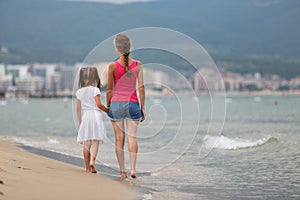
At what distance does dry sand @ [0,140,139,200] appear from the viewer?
753 centimetres

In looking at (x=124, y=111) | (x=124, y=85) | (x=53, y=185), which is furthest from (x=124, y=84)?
(x=53, y=185)

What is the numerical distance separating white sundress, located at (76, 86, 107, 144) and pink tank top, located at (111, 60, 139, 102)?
0.64 m

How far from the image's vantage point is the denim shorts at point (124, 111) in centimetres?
928

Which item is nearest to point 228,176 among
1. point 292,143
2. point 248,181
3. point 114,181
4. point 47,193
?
point 248,181

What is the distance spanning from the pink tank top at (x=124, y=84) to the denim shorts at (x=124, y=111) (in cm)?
6

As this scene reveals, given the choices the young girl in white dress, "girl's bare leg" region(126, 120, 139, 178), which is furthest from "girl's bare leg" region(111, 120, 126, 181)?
the young girl in white dress

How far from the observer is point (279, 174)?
1107cm

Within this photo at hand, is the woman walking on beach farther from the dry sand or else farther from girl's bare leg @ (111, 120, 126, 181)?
the dry sand

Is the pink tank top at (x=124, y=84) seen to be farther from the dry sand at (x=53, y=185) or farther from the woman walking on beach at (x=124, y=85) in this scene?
the dry sand at (x=53, y=185)

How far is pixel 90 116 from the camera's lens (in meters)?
9.86

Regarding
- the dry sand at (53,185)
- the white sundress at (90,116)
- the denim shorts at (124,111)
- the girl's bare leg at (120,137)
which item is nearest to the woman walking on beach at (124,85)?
the denim shorts at (124,111)

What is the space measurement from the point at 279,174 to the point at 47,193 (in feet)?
16.0

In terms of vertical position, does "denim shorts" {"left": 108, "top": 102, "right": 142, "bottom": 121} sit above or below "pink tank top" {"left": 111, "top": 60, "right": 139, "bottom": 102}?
below

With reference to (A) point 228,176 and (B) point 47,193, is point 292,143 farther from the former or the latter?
(B) point 47,193
